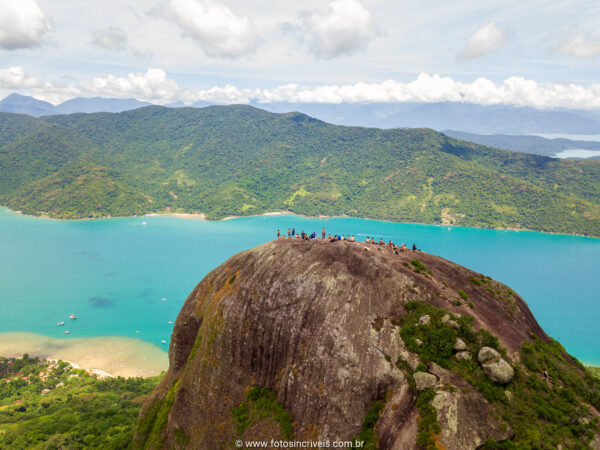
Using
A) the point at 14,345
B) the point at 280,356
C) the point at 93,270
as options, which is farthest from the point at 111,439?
the point at 93,270

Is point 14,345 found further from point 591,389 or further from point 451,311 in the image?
point 591,389

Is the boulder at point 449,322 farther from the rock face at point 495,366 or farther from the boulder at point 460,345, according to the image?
the rock face at point 495,366

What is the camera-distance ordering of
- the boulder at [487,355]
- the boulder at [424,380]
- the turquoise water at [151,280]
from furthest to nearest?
the turquoise water at [151,280]
the boulder at [487,355]
the boulder at [424,380]

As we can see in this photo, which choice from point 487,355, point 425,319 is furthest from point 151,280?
point 487,355

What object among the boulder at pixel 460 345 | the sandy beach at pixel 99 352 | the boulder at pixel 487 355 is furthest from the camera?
the sandy beach at pixel 99 352

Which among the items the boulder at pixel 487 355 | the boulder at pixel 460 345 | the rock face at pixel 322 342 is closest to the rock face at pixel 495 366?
the boulder at pixel 487 355

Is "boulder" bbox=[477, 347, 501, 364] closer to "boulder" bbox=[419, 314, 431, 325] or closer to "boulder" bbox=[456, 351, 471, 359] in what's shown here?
"boulder" bbox=[456, 351, 471, 359]

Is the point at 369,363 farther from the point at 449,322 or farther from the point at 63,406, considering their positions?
the point at 63,406
